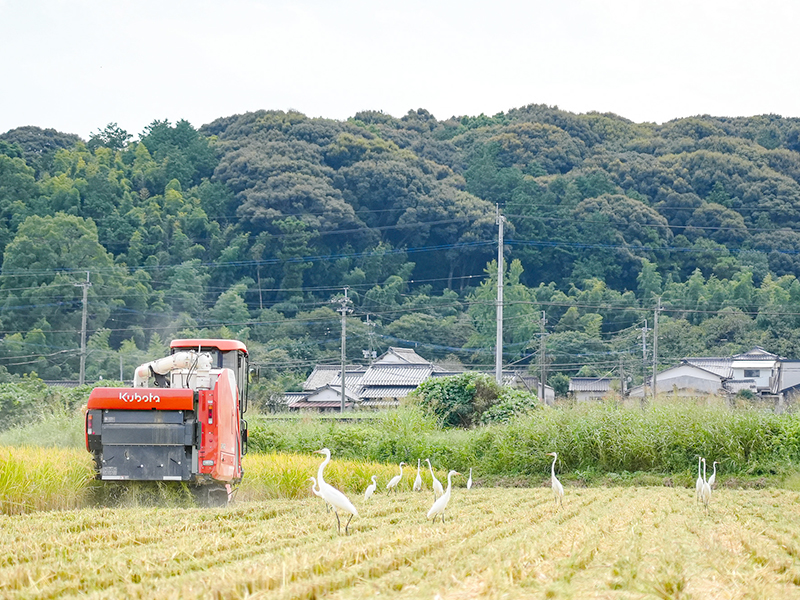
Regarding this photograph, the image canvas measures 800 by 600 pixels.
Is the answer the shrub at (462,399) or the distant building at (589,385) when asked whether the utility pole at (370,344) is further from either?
the shrub at (462,399)

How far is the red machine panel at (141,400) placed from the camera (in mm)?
10852

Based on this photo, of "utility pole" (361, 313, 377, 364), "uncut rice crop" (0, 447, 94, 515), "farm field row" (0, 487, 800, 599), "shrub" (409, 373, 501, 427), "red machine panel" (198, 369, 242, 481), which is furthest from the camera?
"utility pole" (361, 313, 377, 364)

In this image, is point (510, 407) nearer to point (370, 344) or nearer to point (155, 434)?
point (155, 434)

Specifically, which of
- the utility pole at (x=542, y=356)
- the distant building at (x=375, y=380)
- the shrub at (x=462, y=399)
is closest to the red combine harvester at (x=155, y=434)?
the shrub at (x=462, y=399)

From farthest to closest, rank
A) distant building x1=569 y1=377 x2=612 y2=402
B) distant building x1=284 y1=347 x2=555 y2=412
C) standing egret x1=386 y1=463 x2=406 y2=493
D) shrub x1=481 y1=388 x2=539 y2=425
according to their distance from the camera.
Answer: distant building x1=284 y1=347 x2=555 y2=412 < distant building x1=569 y1=377 x2=612 y2=402 < shrub x1=481 y1=388 x2=539 y2=425 < standing egret x1=386 y1=463 x2=406 y2=493

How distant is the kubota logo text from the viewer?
427 inches

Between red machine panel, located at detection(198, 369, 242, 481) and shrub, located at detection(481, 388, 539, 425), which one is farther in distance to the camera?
shrub, located at detection(481, 388, 539, 425)

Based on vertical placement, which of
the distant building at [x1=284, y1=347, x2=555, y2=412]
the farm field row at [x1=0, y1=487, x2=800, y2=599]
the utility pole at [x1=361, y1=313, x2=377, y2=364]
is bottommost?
the distant building at [x1=284, y1=347, x2=555, y2=412]

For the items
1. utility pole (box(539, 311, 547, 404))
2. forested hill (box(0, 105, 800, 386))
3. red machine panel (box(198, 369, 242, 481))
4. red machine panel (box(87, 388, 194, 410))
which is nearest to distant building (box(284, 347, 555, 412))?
forested hill (box(0, 105, 800, 386))

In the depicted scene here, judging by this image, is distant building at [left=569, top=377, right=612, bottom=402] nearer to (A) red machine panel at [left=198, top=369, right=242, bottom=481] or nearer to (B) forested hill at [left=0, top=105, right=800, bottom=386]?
(B) forested hill at [left=0, top=105, right=800, bottom=386]

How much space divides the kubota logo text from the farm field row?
140cm

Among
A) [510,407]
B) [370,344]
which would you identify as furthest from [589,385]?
[510,407]

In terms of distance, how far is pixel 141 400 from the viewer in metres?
10.9

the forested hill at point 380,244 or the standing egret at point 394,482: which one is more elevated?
the forested hill at point 380,244
